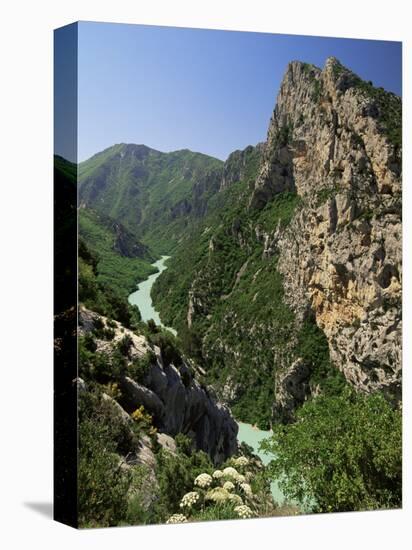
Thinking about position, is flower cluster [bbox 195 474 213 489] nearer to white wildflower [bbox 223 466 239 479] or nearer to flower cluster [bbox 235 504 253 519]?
white wildflower [bbox 223 466 239 479]

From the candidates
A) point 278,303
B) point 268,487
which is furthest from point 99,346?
point 278,303

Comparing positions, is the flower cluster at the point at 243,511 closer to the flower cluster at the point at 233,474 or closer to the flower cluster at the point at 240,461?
the flower cluster at the point at 233,474

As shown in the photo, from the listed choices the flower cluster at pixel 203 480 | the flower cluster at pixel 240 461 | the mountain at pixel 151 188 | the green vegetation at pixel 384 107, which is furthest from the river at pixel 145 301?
the green vegetation at pixel 384 107

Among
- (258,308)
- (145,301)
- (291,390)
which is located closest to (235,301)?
(258,308)

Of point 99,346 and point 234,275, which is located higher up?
point 234,275

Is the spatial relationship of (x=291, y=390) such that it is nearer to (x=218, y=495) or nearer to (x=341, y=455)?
(x=341, y=455)

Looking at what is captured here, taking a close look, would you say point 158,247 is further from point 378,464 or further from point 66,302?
point 378,464
